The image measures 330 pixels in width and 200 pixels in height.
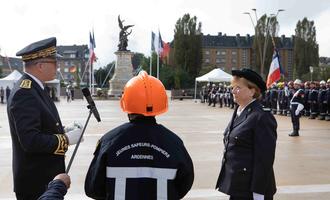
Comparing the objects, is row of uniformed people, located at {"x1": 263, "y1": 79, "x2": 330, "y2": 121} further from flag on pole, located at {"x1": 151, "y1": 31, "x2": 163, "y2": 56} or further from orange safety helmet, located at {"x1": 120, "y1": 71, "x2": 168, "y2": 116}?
flag on pole, located at {"x1": 151, "y1": 31, "x2": 163, "y2": 56}

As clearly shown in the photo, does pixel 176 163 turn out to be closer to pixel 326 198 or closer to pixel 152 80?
pixel 152 80

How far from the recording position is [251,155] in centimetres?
398

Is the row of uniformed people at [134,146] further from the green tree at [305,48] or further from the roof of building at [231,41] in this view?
the roof of building at [231,41]

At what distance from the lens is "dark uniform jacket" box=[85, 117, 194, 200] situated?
2.67 m

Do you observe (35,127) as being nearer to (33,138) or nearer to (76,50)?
(33,138)

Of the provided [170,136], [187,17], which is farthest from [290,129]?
[187,17]

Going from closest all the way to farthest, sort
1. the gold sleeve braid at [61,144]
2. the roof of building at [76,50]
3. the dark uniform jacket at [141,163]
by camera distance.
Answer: the dark uniform jacket at [141,163]
the gold sleeve braid at [61,144]
the roof of building at [76,50]

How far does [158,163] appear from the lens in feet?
8.77

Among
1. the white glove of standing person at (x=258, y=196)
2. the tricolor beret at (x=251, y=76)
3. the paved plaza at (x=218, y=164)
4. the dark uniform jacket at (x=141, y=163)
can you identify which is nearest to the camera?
the dark uniform jacket at (x=141, y=163)

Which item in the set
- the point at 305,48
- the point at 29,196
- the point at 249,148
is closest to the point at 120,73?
the point at 305,48

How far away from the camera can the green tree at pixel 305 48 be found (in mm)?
97375

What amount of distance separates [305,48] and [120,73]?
50.4 meters

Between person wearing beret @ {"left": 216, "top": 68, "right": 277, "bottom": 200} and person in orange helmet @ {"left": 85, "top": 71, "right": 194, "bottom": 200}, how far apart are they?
49.7 inches

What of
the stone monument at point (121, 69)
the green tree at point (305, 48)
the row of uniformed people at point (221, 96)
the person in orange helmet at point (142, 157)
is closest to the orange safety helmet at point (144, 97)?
the person in orange helmet at point (142, 157)
